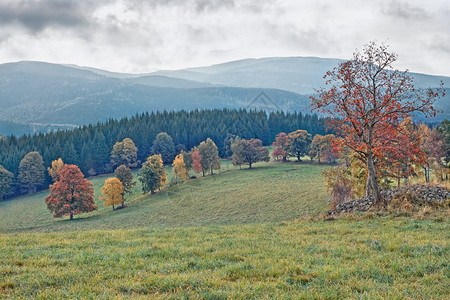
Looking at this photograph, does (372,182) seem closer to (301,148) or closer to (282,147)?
(301,148)

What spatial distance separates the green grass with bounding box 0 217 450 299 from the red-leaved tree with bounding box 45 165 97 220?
58559 mm

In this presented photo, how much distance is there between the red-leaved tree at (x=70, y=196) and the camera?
218 feet

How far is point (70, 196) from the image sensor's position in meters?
67.9

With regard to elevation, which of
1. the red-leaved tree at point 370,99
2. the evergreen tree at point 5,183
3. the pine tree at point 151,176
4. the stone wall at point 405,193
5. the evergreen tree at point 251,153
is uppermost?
the red-leaved tree at point 370,99

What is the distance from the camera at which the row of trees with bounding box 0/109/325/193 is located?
12381 cm

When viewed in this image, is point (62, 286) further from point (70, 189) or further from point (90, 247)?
point (70, 189)

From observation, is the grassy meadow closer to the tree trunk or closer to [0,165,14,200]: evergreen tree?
the tree trunk

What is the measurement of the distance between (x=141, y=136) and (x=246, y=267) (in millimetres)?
138837

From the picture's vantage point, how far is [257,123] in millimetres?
158625

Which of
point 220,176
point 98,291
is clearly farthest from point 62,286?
point 220,176

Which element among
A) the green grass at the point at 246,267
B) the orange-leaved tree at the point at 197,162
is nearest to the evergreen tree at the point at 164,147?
the orange-leaved tree at the point at 197,162

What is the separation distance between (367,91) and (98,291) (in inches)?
813

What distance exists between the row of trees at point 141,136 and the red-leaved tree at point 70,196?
56177 mm

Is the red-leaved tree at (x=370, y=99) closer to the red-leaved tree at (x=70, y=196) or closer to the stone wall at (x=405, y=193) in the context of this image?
the stone wall at (x=405, y=193)
